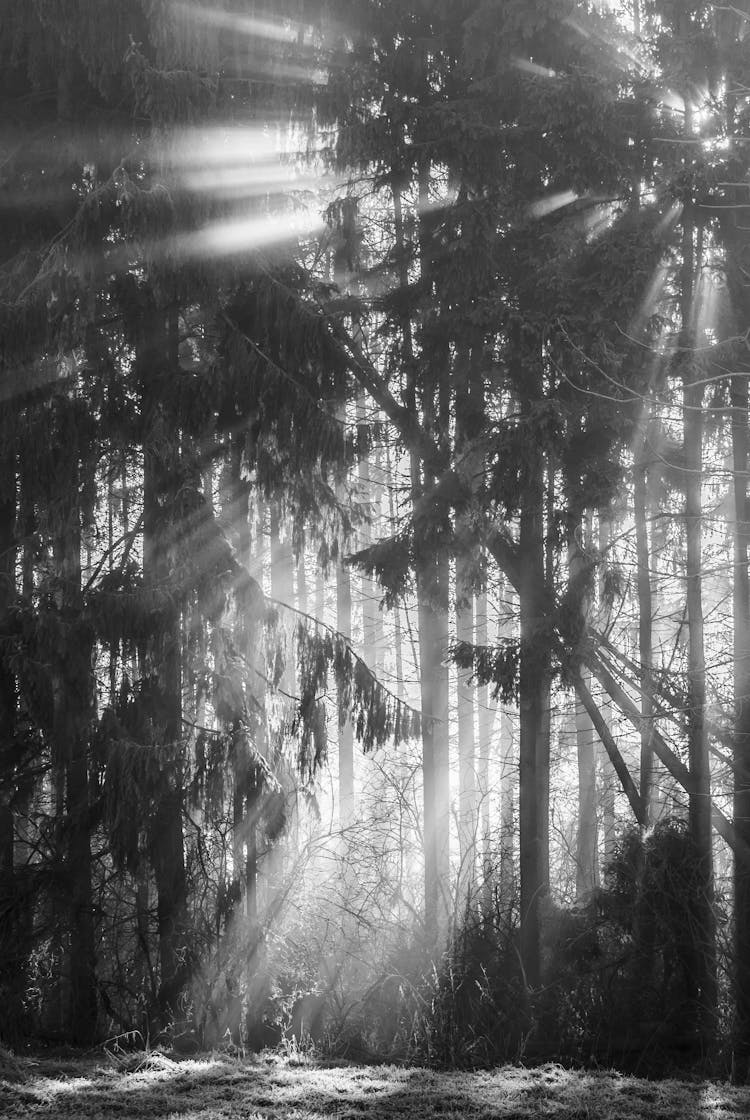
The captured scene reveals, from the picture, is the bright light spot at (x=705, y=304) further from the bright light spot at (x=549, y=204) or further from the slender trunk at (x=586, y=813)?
the slender trunk at (x=586, y=813)

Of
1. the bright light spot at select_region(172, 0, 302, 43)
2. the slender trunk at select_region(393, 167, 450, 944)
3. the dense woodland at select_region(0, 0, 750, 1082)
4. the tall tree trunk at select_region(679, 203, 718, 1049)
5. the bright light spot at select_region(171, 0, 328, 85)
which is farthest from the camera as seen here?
the slender trunk at select_region(393, 167, 450, 944)

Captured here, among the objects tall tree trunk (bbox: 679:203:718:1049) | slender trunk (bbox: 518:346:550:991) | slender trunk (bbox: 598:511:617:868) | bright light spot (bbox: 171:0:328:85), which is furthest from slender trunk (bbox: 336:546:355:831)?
bright light spot (bbox: 171:0:328:85)

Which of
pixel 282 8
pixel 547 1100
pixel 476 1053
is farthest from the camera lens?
pixel 282 8

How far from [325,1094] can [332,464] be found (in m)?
5.18

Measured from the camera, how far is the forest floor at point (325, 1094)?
4.99 meters

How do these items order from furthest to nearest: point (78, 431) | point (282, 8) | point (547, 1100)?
point (282, 8) < point (78, 431) < point (547, 1100)

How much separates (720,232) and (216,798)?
702cm

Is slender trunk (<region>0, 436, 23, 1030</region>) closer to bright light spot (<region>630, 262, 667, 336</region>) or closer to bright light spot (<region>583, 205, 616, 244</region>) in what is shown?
bright light spot (<region>630, 262, 667, 336</region>)

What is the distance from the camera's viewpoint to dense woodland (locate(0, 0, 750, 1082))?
816 centimetres

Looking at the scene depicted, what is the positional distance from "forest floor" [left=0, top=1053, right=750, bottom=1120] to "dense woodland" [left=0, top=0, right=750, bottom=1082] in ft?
5.86

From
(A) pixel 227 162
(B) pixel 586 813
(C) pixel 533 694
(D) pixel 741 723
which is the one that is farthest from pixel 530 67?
(B) pixel 586 813

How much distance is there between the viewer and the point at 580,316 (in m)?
9.14

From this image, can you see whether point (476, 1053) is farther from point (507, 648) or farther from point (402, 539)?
point (402, 539)

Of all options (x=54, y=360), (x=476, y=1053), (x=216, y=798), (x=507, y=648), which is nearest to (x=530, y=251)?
(x=507, y=648)
